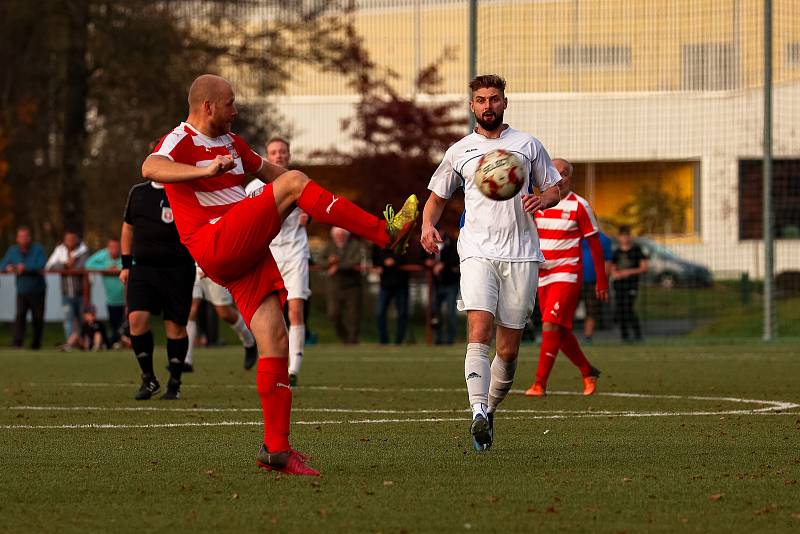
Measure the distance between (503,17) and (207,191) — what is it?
60.4 ft

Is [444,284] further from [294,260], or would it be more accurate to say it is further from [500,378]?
[500,378]

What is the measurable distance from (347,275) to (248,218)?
61.0 ft

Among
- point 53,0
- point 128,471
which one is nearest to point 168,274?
point 128,471

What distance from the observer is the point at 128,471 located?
7.53m

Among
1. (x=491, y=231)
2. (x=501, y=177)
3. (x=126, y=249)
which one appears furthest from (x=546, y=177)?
(x=126, y=249)

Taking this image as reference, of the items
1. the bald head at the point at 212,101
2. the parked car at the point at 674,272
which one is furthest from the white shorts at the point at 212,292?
the parked car at the point at 674,272

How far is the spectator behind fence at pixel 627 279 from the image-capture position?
24969 mm

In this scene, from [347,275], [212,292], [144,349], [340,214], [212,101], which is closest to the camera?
[340,214]

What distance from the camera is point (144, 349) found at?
12.7 m

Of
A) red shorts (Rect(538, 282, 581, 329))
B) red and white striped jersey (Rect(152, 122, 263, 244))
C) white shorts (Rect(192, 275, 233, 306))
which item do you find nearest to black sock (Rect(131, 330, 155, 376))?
white shorts (Rect(192, 275, 233, 306))

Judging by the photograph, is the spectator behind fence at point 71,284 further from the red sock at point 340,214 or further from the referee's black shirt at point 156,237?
the red sock at point 340,214

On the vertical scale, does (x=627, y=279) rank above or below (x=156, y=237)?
below

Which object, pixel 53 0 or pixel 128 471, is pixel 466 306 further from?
pixel 53 0

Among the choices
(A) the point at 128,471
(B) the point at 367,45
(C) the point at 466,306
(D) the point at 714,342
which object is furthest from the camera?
(B) the point at 367,45
